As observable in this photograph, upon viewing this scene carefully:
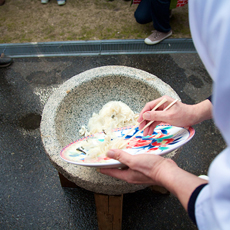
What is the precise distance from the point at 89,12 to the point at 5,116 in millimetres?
2609

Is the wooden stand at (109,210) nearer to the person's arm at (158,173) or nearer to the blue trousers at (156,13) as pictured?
the person's arm at (158,173)

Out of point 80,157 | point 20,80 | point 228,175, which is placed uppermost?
point 228,175

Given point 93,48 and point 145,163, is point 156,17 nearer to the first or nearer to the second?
point 93,48

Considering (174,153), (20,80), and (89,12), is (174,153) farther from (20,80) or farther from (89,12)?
(89,12)

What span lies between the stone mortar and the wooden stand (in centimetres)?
14

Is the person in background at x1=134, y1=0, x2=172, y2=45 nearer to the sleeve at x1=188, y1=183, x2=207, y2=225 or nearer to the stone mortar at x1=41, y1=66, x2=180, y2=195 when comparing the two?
the stone mortar at x1=41, y1=66, x2=180, y2=195

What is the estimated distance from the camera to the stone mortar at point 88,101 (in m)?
1.16

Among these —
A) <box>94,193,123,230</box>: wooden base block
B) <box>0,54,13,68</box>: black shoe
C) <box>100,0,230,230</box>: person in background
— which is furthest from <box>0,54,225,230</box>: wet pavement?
<box>100,0,230,230</box>: person in background

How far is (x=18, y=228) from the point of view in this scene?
163 centimetres

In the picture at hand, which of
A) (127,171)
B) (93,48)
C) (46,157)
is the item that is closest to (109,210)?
(127,171)

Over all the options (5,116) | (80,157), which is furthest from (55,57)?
(80,157)

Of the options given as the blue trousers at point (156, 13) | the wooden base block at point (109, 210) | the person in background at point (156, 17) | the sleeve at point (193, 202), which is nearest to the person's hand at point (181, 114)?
the sleeve at point (193, 202)

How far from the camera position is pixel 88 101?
Result: 5.42 feet

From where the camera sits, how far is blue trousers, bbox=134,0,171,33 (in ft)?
9.32
